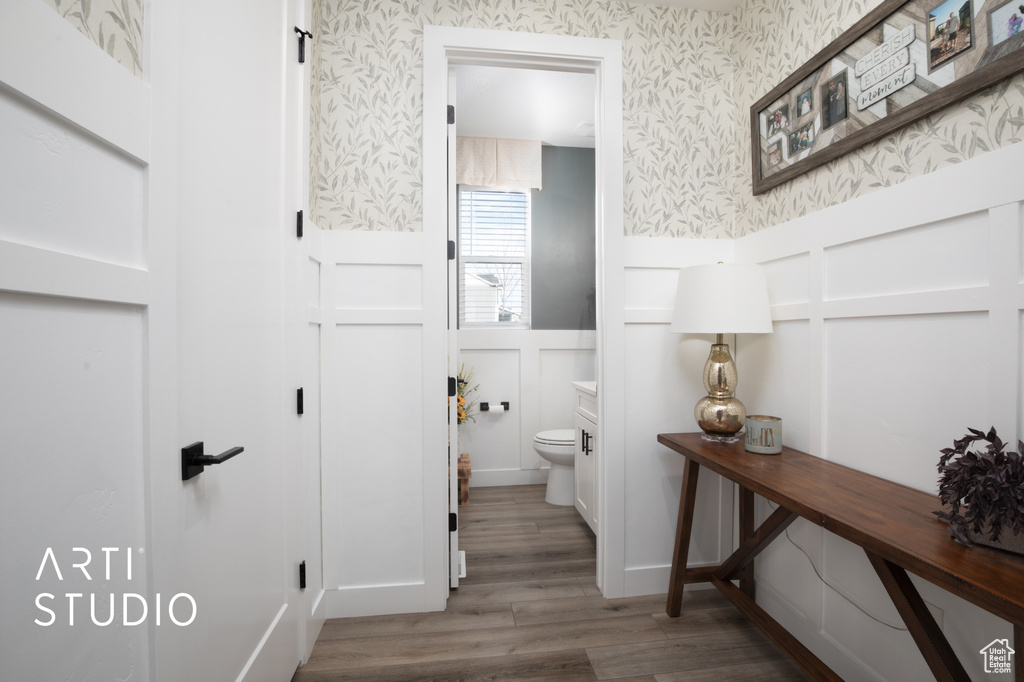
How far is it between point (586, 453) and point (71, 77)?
243 cm

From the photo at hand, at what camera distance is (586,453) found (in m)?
2.62

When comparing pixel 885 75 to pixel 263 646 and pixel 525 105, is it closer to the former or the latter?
pixel 525 105

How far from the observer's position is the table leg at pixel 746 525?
195 centimetres

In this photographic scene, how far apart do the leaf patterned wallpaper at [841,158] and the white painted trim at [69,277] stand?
6.09 feet

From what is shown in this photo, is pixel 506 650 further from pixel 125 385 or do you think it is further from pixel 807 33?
pixel 807 33

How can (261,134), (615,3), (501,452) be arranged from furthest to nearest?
(501,452) → (615,3) → (261,134)

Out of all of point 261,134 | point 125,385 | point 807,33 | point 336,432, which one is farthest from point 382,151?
point 807,33

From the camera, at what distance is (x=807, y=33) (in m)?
1.71

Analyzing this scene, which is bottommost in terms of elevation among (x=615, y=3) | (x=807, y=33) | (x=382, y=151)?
(x=382, y=151)

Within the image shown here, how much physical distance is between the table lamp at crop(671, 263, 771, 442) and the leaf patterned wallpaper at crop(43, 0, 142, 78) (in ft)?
5.57

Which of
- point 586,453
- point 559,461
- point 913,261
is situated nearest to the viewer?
point 913,261

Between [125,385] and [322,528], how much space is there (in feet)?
4.14

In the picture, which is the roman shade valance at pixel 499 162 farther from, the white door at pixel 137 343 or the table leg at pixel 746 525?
the table leg at pixel 746 525

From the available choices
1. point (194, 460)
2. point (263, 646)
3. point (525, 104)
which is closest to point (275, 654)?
point (263, 646)
